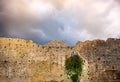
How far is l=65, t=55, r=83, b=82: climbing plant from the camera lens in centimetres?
4084

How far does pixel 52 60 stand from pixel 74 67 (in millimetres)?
2726

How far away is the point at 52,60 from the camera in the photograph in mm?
40312

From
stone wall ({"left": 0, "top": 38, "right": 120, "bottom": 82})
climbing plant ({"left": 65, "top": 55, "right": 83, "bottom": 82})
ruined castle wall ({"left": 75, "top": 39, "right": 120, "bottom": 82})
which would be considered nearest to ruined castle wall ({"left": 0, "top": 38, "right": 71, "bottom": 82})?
stone wall ({"left": 0, "top": 38, "right": 120, "bottom": 82})

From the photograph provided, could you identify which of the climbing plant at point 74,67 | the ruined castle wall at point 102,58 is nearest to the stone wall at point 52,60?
the ruined castle wall at point 102,58

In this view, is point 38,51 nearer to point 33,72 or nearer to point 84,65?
point 33,72

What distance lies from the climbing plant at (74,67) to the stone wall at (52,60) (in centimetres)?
44

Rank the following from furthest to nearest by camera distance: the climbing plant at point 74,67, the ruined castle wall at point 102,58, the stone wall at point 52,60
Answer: the ruined castle wall at point 102,58, the climbing plant at point 74,67, the stone wall at point 52,60

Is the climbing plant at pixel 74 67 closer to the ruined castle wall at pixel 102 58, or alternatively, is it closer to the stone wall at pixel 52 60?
the stone wall at pixel 52 60

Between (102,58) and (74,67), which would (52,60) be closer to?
(74,67)

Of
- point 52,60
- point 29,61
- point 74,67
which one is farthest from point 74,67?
point 29,61

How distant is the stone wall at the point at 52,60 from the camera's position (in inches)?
Result: 1543

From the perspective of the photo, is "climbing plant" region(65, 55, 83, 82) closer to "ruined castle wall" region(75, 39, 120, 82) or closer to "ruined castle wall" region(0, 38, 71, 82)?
"ruined castle wall" region(0, 38, 71, 82)

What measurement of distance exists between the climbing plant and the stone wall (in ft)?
1.45

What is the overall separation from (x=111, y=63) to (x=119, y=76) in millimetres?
1641
